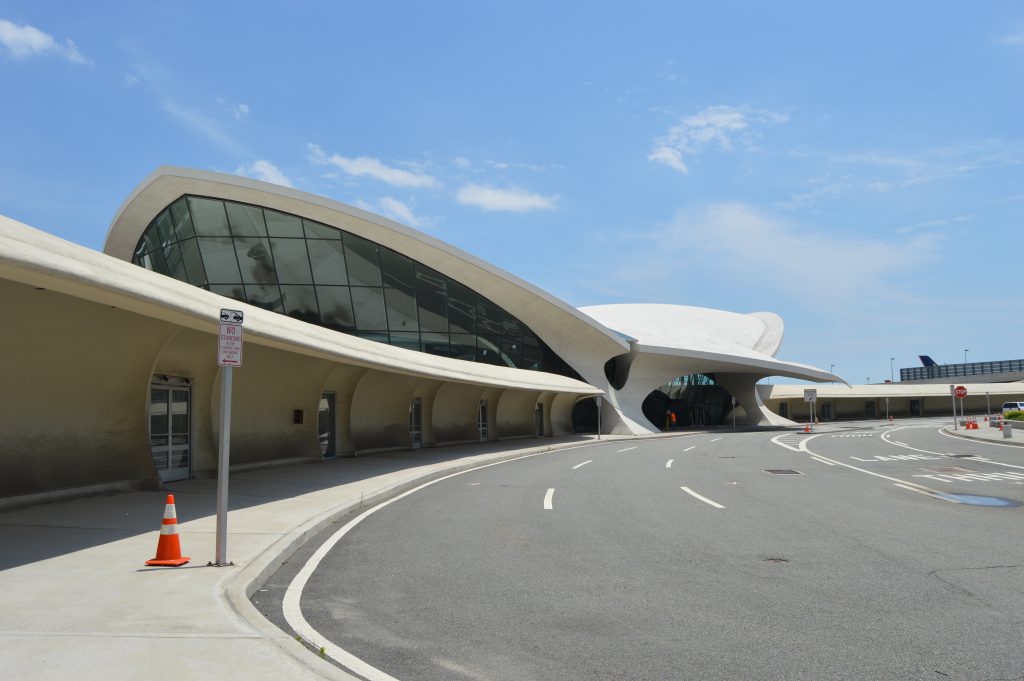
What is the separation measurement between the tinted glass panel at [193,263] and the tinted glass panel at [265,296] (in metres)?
2.11

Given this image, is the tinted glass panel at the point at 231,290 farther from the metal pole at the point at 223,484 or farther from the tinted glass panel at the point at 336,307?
the metal pole at the point at 223,484

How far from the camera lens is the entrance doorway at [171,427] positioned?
13398 mm

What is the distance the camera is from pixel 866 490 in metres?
13.0

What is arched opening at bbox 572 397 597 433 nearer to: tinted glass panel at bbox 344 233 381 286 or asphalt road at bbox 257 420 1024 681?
tinted glass panel at bbox 344 233 381 286

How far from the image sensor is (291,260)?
26.8m

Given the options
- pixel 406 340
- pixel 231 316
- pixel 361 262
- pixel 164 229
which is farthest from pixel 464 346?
pixel 231 316

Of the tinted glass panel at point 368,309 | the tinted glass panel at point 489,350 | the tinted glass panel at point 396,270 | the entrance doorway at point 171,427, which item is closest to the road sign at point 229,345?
the entrance doorway at point 171,427

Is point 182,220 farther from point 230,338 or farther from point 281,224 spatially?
point 230,338

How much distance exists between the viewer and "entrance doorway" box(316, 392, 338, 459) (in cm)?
1998

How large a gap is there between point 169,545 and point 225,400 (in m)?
1.48

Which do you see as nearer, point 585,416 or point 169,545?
point 169,545

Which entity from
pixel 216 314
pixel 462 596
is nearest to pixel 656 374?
pixel 216 314

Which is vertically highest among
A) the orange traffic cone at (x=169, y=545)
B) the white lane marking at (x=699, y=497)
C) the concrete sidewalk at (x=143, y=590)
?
the orange traffic cone at (x=169, y=545)

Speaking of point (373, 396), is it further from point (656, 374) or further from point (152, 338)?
point (656, 374)
